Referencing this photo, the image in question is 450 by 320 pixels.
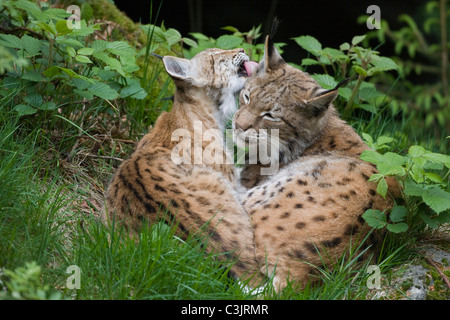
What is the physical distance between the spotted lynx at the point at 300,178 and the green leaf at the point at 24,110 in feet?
5.24

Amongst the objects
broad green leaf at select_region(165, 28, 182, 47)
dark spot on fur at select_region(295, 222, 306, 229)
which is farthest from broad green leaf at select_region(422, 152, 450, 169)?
broad green leaf at select_region(165, 28, 182, 47)

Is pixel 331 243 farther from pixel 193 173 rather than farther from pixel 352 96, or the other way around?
pixel 352 96

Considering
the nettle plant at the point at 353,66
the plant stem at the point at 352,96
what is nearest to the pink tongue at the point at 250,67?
the nettle plant at the point at 353,66

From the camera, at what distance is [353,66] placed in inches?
211

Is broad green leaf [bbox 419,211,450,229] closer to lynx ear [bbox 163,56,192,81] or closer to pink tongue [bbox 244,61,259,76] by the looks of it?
pink tongue [bbox 244,61,259,76]

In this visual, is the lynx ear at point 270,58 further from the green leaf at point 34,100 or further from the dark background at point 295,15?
the dark background at point 295,15

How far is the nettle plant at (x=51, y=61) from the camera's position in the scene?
4.25 m

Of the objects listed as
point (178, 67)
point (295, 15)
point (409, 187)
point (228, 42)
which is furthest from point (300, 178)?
point (295, 15)

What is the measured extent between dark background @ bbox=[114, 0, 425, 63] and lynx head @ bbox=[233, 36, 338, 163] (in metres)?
4.38

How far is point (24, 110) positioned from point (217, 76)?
1.58 m

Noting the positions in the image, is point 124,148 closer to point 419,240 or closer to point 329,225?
point 329,225

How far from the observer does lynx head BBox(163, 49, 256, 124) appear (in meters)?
4.83

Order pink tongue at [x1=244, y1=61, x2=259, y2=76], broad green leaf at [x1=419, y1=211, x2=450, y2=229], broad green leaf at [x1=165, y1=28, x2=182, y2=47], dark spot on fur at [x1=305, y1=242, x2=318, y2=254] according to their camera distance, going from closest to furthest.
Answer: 1. dark spot on fur at [x1=305, y1=242, x2=318, y2=254]
2. broad green leaf at [x1=419, y1=211, x2=450, y2=229]
3. pink tongue at [x1=244, y1=61, x2=259, y2=76]
4. broad green leaf at [x1=165, y1=28, x2=182, y2=47]

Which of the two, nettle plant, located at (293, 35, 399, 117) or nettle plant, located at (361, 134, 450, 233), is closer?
nettle plant, located at (361, 134, 450, 233)
